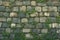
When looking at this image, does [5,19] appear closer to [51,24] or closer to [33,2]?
[33,2]

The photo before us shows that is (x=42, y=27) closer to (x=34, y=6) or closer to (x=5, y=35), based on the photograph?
(x=34, y=6)

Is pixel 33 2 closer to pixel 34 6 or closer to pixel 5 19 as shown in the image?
pixel 34 6

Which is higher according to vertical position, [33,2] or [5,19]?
[33,2]

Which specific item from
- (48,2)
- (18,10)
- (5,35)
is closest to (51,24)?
(48,2)

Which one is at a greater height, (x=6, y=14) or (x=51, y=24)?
(x=6, y=14)

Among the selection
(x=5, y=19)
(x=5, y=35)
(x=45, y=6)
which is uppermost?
(x=45, y=6)

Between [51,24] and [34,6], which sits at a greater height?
[34,6]

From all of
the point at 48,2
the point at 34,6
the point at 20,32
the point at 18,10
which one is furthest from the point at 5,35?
the point at 48,2

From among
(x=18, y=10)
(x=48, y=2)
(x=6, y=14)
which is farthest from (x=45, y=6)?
(x=6, y=14)
